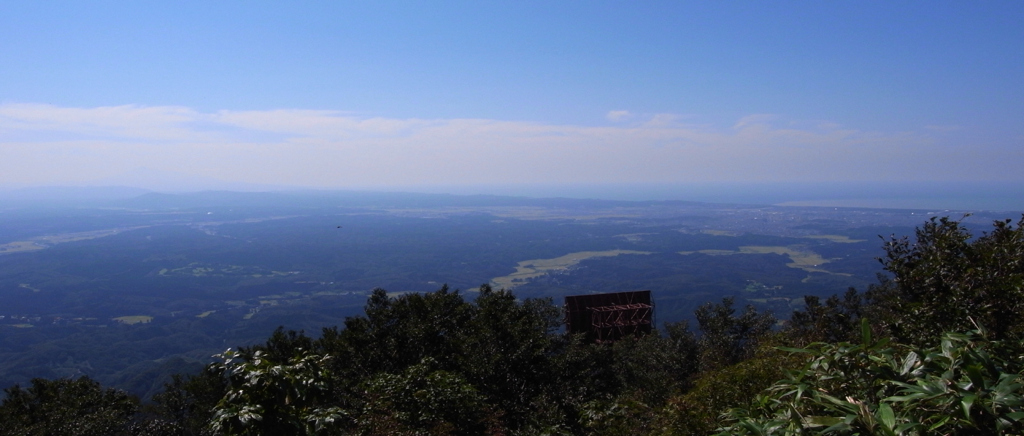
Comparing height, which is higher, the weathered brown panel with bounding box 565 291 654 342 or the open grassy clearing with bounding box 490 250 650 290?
the weathered brown panel with bounding box 565 291 654 342

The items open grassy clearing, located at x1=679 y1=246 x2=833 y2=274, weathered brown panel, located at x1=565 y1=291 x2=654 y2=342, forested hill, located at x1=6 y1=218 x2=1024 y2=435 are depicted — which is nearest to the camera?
forested hill, located at x1=6 y1=218 x2=1024 y2=435

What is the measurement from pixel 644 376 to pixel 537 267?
15505cm

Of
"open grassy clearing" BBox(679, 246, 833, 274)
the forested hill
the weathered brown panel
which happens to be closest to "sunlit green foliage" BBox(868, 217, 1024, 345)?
the forested hill

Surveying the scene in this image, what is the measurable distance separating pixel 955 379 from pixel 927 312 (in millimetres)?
7657

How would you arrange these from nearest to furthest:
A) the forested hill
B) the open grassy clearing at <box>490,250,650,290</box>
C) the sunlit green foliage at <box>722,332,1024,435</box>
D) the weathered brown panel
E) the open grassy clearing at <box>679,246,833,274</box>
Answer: the sunlit green foliage at <box>722,332,1024,435</box>, the forested hill, the weathered brown panel, the open grassy clearing at <box>490,250,650,290</box>, the open grassy clearing at <box>679,246,833,274</box>

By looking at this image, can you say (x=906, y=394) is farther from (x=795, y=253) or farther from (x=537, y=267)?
(x=795, y=253)

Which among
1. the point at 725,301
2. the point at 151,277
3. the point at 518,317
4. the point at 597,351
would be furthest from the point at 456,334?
the point at 151,277

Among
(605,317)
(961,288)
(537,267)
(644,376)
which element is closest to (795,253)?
(537,267)

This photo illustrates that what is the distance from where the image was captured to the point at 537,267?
582ft

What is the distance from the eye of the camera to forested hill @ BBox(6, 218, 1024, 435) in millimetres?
3568

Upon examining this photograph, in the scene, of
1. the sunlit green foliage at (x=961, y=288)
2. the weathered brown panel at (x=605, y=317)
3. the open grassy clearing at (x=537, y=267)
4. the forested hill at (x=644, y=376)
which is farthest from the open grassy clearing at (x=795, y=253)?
the sunlit green foliage at (x=961, y=288)

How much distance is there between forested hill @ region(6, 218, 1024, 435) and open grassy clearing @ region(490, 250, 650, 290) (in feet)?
400

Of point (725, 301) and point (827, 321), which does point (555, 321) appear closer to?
point (725, 301)

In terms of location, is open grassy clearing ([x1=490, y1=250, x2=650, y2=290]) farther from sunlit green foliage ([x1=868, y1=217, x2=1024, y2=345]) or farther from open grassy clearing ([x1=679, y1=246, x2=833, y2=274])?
sunlit green foliage ([x1=868, y1=217, x2=1024, y2=345])
